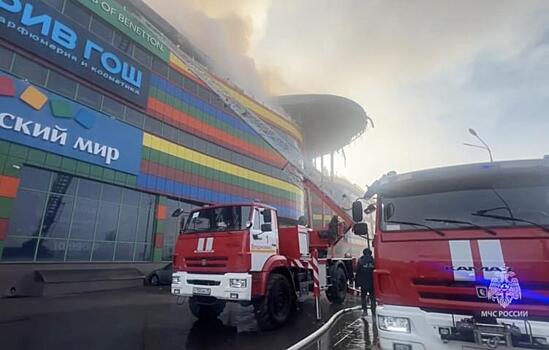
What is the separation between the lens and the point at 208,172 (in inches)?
977

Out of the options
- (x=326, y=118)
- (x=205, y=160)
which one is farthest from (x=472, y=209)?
(x=326, y=118)

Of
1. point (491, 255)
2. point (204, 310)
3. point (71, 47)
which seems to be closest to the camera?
point (491, 255)

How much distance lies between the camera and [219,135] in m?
26.4

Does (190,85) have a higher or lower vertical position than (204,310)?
higher

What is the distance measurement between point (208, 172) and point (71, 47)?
12.0m

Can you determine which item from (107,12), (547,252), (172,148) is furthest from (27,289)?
(547,252)

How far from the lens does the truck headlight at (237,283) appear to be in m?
6.38

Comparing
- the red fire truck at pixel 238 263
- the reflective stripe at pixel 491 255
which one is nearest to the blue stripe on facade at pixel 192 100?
the red fire truck at pixel 238 263

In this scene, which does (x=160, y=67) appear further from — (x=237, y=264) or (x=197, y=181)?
(x=237, y=264)

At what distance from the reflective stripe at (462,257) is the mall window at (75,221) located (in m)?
16.8

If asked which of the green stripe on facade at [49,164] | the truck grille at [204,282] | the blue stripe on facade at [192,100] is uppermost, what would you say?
the blue stripe on facade at [192,100]

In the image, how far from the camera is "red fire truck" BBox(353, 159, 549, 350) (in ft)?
9.83

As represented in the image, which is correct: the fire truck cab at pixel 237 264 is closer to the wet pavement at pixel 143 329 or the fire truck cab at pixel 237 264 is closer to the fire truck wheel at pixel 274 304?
the fire truck wheel at pixel 274 304

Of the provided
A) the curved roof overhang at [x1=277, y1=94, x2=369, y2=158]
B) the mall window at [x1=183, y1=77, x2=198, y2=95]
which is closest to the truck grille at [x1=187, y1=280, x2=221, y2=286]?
the mall window at [x1=183, y1=77, x2=198, y2=95]
